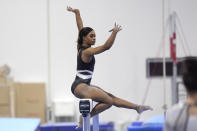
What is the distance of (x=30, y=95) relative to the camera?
4867 mm

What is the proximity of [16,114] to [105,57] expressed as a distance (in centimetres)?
180

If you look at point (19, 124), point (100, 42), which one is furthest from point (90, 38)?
point (19, 124)

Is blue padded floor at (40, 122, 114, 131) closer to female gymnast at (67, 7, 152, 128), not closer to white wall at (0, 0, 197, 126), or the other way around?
white wall at (0, 0, 197, 126)

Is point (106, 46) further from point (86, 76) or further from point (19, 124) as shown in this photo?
point (19, 124)

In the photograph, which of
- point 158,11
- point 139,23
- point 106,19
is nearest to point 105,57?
point 106,19

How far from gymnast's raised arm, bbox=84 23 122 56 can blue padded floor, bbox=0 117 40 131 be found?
4.37ft

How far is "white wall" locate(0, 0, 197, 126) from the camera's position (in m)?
3.49

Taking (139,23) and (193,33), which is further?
(193,33)

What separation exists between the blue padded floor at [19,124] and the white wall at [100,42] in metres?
0.68

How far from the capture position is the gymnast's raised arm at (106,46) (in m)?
2.40

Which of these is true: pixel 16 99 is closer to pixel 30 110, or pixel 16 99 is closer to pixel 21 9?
pixel 30 110

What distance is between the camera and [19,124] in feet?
12.3

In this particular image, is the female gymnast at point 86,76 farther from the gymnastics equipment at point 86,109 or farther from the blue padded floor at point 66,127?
the blue padded floor at point 66,127

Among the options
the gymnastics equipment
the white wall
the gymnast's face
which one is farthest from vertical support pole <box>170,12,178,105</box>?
the gymnastics equipment
